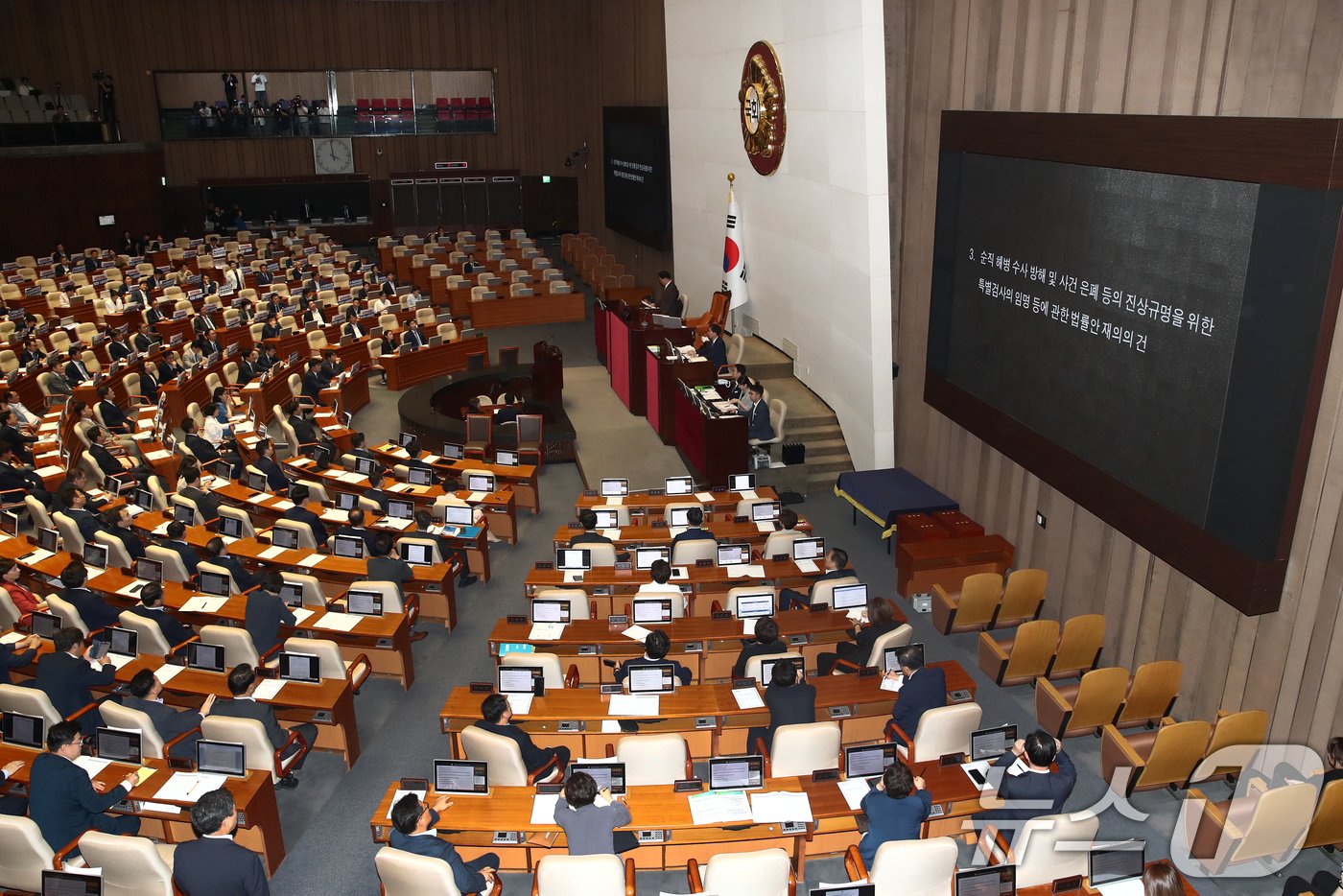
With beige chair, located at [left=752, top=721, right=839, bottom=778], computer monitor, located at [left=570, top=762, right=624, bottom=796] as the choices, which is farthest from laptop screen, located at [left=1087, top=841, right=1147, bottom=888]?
computer monitor, located at [left=570, top=762, right=624, bottom=796]

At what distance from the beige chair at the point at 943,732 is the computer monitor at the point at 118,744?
5619 mm

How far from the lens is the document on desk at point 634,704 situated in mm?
7949

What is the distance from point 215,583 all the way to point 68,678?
2.02 metres

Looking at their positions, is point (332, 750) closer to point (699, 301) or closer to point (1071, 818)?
point (1071, 818)

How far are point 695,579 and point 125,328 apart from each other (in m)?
15.0

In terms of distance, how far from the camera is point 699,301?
69.8 ft

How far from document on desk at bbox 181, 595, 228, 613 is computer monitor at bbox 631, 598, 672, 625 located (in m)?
4.04

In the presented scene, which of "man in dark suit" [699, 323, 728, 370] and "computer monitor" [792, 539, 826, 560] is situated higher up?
"man in dark suit" [699, 323, 728, 370]

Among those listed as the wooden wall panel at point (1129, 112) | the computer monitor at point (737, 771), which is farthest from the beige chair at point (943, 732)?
the wooden wall panel at point (1129, 112)

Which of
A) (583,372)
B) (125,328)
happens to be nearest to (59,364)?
(125,328)

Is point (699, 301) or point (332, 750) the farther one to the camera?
point (699, 301)

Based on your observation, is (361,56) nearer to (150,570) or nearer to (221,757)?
(150,570)

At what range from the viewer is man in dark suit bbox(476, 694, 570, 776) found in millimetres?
7070

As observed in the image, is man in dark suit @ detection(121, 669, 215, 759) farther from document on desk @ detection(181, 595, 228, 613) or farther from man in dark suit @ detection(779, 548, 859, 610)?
man in dark suit @ detection(779, 548, 859, 610)
